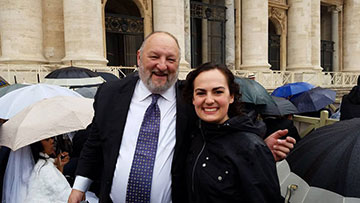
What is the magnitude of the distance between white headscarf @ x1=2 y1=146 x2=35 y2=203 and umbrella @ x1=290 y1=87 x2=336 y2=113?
212 inches

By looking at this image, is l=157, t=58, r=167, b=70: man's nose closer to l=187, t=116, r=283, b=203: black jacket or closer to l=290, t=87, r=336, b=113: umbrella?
l=187, t=116, r=283, b=203: black jacket

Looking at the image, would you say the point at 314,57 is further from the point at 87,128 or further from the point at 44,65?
the point at 87,128

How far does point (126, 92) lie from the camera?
2281 millimetres

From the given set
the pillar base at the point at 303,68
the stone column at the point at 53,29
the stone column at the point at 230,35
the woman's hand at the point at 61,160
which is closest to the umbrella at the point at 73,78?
the woman's hand at the point at 61,160

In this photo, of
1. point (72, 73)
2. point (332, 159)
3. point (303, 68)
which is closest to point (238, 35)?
point (303, 68)

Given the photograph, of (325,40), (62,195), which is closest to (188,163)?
(62,195)

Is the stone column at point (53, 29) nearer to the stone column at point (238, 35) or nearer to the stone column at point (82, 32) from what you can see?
the stone column at point (82, 32)

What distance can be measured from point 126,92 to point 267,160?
1219 mm

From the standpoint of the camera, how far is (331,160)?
5.05 ft

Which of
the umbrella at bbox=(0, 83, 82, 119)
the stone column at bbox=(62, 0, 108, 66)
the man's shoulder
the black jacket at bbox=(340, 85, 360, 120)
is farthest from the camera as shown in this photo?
the stone column at bbox=(62, 0, 108, 66)

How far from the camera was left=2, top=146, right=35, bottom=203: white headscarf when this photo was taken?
8.88 ft

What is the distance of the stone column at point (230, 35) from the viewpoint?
15828 mm

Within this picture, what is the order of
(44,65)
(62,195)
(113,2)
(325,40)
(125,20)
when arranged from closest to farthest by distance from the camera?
(62,195), (44,65), (125,20), (113,2), (325,40)

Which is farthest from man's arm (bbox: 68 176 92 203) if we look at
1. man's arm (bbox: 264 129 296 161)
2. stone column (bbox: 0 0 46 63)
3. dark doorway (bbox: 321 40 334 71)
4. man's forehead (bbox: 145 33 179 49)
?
dark doorway (bbox: 321 40 334 71)
